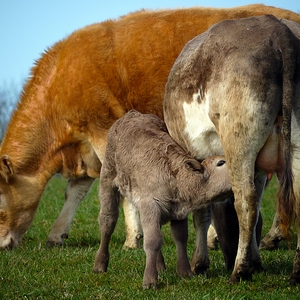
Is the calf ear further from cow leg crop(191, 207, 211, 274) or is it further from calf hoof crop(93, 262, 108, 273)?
calf hoof crop(93, 262, 108, 273)

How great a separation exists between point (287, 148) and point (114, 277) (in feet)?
6.51

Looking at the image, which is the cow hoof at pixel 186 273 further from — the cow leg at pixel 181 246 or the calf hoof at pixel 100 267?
the calf hoof at pixel 100 267

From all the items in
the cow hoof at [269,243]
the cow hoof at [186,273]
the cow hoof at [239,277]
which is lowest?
the cow hoof at [269,243]

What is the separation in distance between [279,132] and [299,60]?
0.60 metres

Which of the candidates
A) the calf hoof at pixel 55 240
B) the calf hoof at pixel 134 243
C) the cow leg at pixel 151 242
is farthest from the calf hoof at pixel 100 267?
the calf hoof at pixel 55 240

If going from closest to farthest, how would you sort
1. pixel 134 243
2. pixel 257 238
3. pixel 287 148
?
pixel 287 148 < pixel 257 238 < pixel 134 243

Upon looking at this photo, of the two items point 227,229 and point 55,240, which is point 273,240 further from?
point 55,240

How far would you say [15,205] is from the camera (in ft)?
30.7

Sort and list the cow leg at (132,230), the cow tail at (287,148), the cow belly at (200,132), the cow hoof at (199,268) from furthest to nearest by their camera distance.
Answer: the cow leg at (132,230) → the cow hoof at (199,268) → the cow belly at (200,132) → the cow tail at (287,148)

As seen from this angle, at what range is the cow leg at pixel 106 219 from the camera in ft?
21.7

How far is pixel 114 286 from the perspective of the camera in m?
5.91

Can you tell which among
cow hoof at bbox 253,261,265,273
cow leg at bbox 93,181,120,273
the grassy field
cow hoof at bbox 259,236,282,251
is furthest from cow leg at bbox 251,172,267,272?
cow hoof at bbox 259,236,282,251

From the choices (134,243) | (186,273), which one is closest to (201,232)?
(186,273)

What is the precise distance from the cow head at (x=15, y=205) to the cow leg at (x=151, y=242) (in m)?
3.95
